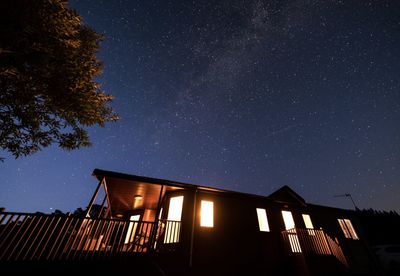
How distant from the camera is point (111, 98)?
36.9ft

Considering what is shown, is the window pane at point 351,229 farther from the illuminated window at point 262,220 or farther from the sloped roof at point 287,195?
the illuminated window at point 262,220

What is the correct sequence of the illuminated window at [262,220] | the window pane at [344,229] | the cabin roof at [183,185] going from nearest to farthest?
1. the cabin roof at [183,185]
2. the illuminated window at [262,220]
3. the window pane at [344,229]

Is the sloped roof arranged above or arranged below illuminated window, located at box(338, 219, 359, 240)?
above

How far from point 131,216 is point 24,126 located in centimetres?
1011

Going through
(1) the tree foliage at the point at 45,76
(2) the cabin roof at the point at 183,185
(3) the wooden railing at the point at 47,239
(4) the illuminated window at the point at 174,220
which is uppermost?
(1) the tree foliage at the point at 45,76

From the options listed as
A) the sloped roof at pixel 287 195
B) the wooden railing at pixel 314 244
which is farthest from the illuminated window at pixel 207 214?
the sloped roof at pixel 287 195

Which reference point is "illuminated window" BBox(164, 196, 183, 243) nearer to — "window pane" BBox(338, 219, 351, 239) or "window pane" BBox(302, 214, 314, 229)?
"window pane" BBox(302, 214, 314, 229)

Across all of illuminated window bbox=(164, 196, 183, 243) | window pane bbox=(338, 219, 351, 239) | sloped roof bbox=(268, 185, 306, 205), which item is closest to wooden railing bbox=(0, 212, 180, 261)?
illuminated window bbox=(164, 196, 183, 243)

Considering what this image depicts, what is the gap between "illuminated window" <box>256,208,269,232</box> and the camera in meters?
12.7

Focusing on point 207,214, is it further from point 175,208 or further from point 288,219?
point 288,219

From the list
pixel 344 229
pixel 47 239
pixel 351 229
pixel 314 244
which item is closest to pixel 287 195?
pixel 314 244

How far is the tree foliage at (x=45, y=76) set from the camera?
24.0 feet

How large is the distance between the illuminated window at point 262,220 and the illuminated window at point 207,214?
358 centimetres

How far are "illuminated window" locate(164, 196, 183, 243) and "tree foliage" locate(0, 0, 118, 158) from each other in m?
6.40
